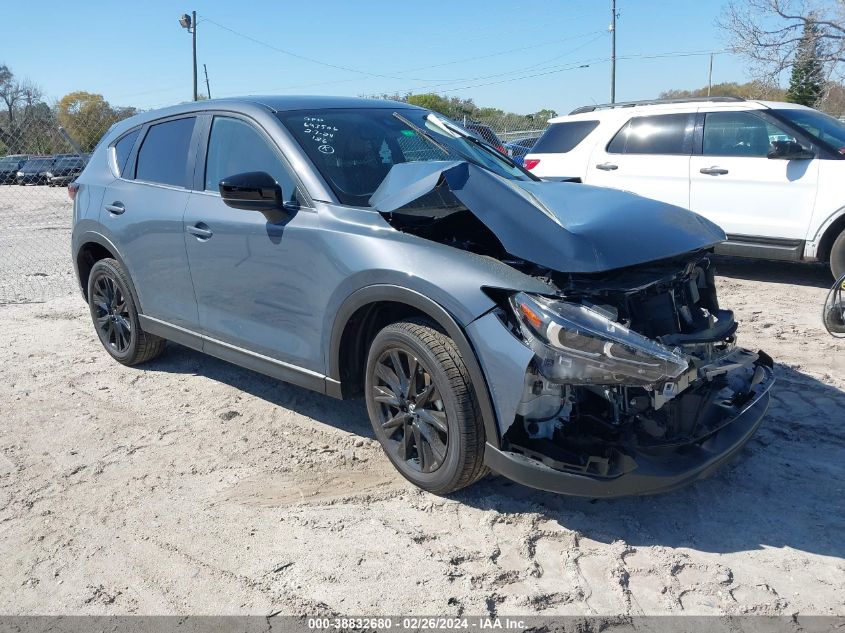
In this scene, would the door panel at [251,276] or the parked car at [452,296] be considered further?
the door panel at [251,276]

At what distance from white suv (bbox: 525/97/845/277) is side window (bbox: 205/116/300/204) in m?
5.36

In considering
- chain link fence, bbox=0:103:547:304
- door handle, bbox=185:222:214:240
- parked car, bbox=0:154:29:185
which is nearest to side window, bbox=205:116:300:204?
door handle, bbox=185:222:214:240

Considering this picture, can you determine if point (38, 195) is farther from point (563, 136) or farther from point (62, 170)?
point (563, 136)

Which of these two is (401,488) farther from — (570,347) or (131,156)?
(131,156)

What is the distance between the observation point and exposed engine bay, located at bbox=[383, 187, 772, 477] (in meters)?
2.84

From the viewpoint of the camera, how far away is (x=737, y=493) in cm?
344

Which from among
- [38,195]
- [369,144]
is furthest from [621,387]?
[38,195]

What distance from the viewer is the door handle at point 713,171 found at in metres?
7.79

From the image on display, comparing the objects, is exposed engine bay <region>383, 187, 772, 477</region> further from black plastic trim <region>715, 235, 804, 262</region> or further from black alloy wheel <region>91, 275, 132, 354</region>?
black plastic trim <region>715, 235, 804, 262</region>

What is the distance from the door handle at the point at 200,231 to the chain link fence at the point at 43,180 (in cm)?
209

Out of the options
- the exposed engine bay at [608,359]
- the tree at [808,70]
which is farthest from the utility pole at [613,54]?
the exposed engine bay at [608,359]

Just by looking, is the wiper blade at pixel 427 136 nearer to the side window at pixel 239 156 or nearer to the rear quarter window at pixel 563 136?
the side window at pixel 239 156

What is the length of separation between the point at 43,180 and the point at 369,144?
23.4 m

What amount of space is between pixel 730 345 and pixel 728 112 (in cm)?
508
